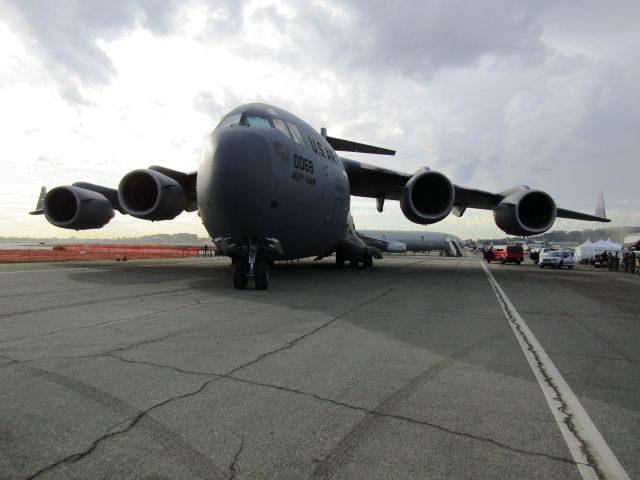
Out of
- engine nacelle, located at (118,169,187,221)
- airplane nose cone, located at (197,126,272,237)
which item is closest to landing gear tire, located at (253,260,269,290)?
airplane nose cone, located at (197,126,272,237)

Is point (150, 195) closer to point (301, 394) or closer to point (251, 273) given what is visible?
point (251, 273)

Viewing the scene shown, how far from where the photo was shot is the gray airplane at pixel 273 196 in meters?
8.40

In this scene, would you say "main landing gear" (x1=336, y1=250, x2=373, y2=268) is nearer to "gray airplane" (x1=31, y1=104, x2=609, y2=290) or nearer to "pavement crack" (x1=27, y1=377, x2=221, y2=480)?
"gray airplane" (x1=31, y1=104, x2=609, y2=290)

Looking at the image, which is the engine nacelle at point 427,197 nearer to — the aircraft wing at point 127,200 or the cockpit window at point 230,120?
the cockpit window at point 230,120

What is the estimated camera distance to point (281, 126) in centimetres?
964

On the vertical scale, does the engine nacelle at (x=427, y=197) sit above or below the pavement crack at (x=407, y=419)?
above

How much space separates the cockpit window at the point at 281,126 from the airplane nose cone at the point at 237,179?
103 cm

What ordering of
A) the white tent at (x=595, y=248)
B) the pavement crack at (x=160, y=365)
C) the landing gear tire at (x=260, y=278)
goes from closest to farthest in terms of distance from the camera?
the pavement crack at (x=160, y=365) < the landing gear tire at (x=260, y=278) < the white tent at (x=595, y=248)

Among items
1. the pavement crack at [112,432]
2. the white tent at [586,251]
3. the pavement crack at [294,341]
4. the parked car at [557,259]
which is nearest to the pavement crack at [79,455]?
the pavement crack at [112,432]

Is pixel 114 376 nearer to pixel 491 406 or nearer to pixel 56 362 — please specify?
pixel 56 362

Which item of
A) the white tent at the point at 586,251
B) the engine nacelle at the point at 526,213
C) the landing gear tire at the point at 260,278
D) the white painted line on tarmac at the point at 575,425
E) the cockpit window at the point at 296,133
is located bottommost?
the white painted line on tarmac at the point at 575,425

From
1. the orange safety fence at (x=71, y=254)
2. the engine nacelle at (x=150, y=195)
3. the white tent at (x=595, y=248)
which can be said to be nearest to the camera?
the engine nacelle at (x=150, y=195)

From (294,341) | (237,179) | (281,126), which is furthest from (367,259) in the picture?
(294,341)

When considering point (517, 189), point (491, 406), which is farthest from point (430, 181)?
point (491, 406)
